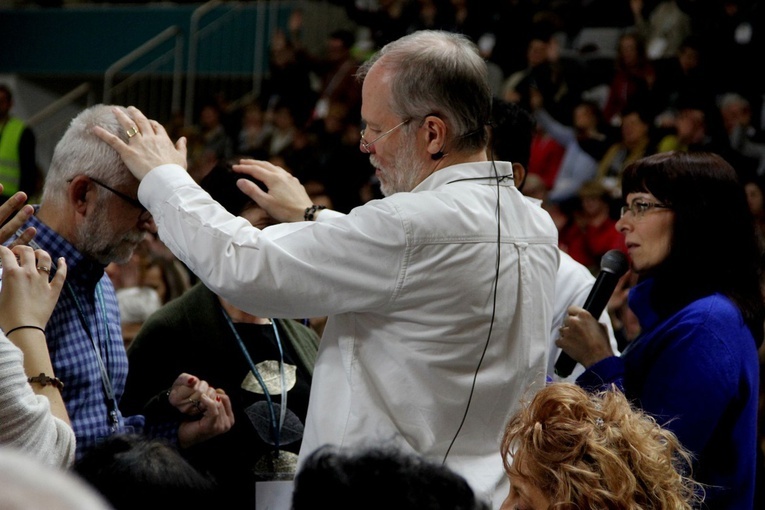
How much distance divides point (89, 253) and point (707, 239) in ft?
4.75

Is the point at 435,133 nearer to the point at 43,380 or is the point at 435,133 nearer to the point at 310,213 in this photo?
the point at 310,213

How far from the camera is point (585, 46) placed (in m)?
8.34

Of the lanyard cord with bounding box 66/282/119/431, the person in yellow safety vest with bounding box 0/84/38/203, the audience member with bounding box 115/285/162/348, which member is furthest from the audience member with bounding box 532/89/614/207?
the lanyard cord with bounding box 66/282/119/431

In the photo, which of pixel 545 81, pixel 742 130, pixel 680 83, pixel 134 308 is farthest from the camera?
pixel 545 81

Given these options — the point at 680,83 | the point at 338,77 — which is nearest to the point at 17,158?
the point at 338,77

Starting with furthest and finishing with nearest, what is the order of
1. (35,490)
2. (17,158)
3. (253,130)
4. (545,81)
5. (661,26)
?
1. (253,130)
2. (17,158)
3. (661,26)
4. (545,81)
5. (35,490)

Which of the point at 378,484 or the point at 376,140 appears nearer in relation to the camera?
the point at 378,484

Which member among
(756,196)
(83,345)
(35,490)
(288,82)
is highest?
(35,490)

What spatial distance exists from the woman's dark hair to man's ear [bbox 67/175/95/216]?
134cm

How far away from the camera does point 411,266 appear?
1.97m

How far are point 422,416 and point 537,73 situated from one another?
625cm

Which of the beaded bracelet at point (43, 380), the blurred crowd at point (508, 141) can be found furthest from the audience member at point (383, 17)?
the beaded bracelet at point (43, 380)

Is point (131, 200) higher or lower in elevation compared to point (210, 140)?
higher

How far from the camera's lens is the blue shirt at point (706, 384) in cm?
231
